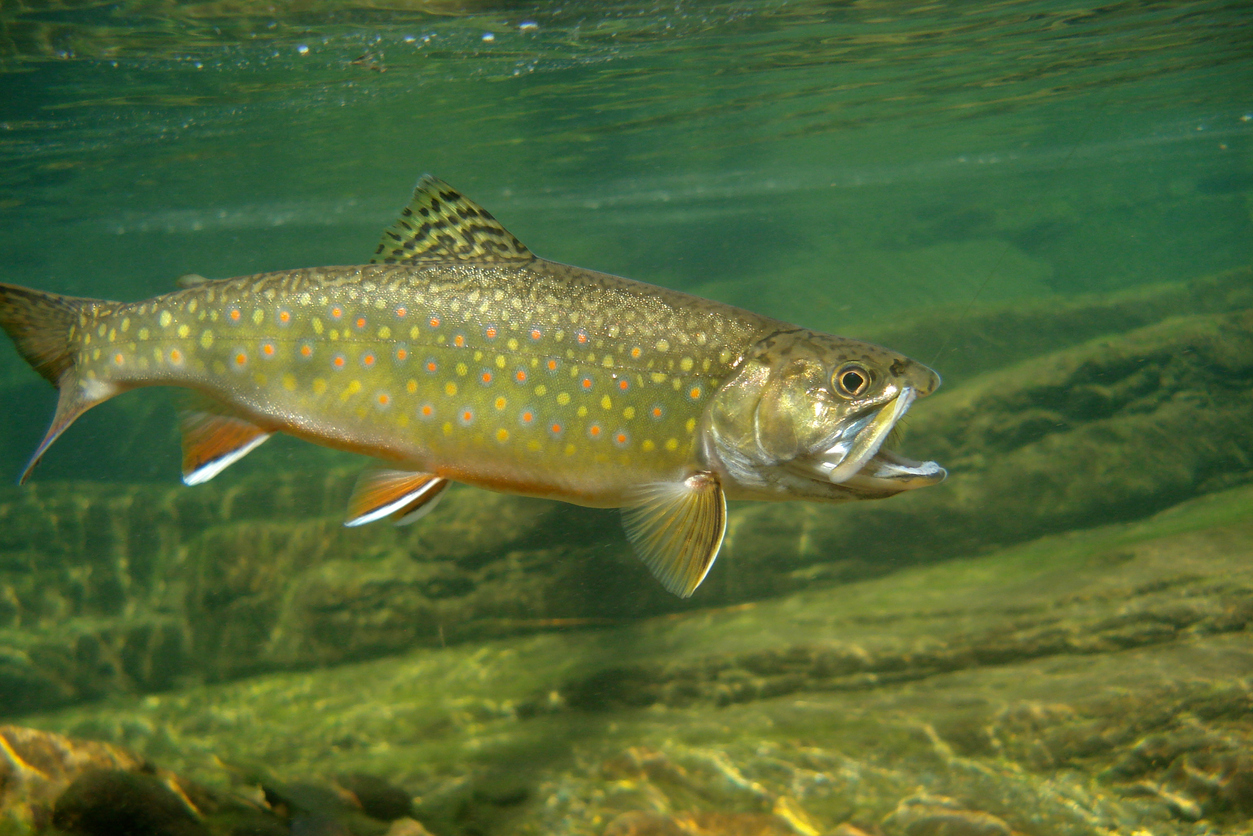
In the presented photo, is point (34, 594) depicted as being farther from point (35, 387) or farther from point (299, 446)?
point (35, 387)

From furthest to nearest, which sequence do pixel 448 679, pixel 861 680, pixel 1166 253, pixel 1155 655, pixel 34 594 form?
1. pixel 1166 253
2. pixel 34 594
3. pixel 448 679
4. pixel 861 680
5. pixel 1155 655

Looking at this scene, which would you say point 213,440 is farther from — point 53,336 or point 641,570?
point 641,570

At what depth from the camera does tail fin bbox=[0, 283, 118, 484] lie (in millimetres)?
2893

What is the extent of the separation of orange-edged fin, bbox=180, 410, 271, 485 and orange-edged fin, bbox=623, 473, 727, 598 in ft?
5.30

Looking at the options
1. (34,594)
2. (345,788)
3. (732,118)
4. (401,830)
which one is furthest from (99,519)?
(732,118)

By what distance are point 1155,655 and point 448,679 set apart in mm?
6114

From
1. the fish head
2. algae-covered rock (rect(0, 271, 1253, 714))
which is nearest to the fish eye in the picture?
the fish head

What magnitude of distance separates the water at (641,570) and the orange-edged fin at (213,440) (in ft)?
9.66

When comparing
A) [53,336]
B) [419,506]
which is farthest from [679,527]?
[53,336]

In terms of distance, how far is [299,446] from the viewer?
59.6 feet

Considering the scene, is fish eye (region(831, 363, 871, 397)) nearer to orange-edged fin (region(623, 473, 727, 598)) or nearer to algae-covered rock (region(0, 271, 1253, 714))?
orange-edged fin (region(623, 473, 727, 598))

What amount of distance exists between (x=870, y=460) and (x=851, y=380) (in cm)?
31

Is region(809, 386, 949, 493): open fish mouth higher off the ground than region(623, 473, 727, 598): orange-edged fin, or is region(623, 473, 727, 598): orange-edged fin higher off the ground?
region(809, 386, 949, 493): open fish mouth

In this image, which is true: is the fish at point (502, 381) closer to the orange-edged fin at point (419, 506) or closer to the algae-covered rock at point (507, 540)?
the orange-edged fin at point (419, 506)
